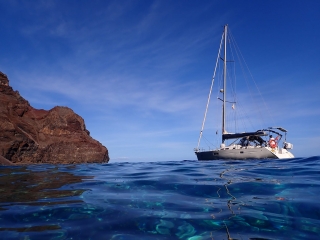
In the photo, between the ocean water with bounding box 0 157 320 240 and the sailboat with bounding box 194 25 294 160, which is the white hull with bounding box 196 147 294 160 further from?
the ocean water with bounding box 0 157 320 240

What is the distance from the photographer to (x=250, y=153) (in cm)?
1941

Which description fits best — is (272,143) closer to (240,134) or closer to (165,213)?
(240,134)

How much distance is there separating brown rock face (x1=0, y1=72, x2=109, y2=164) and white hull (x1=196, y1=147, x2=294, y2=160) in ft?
55.3

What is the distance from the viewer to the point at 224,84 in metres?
25.6

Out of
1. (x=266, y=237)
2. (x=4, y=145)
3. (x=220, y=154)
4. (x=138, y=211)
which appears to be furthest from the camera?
(x=4, y=145)

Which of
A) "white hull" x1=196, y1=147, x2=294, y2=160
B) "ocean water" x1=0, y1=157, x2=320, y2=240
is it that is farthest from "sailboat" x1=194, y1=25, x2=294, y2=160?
"ocean water" x1=0, y1=157, x2=320, y2=240

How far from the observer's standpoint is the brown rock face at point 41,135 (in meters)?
24.2

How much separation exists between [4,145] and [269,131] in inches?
1034

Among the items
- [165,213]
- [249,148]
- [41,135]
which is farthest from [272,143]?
[41,135]

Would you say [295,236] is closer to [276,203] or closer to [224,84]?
[276,203]

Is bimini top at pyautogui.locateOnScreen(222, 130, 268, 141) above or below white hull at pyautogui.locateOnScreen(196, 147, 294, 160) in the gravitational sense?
above

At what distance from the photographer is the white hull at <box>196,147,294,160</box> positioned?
18656mm

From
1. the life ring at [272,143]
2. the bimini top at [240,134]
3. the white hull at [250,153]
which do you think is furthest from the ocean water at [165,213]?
the bimini top at [240,134]

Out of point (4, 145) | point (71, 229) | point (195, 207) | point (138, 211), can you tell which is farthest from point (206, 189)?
point (4, 145)
